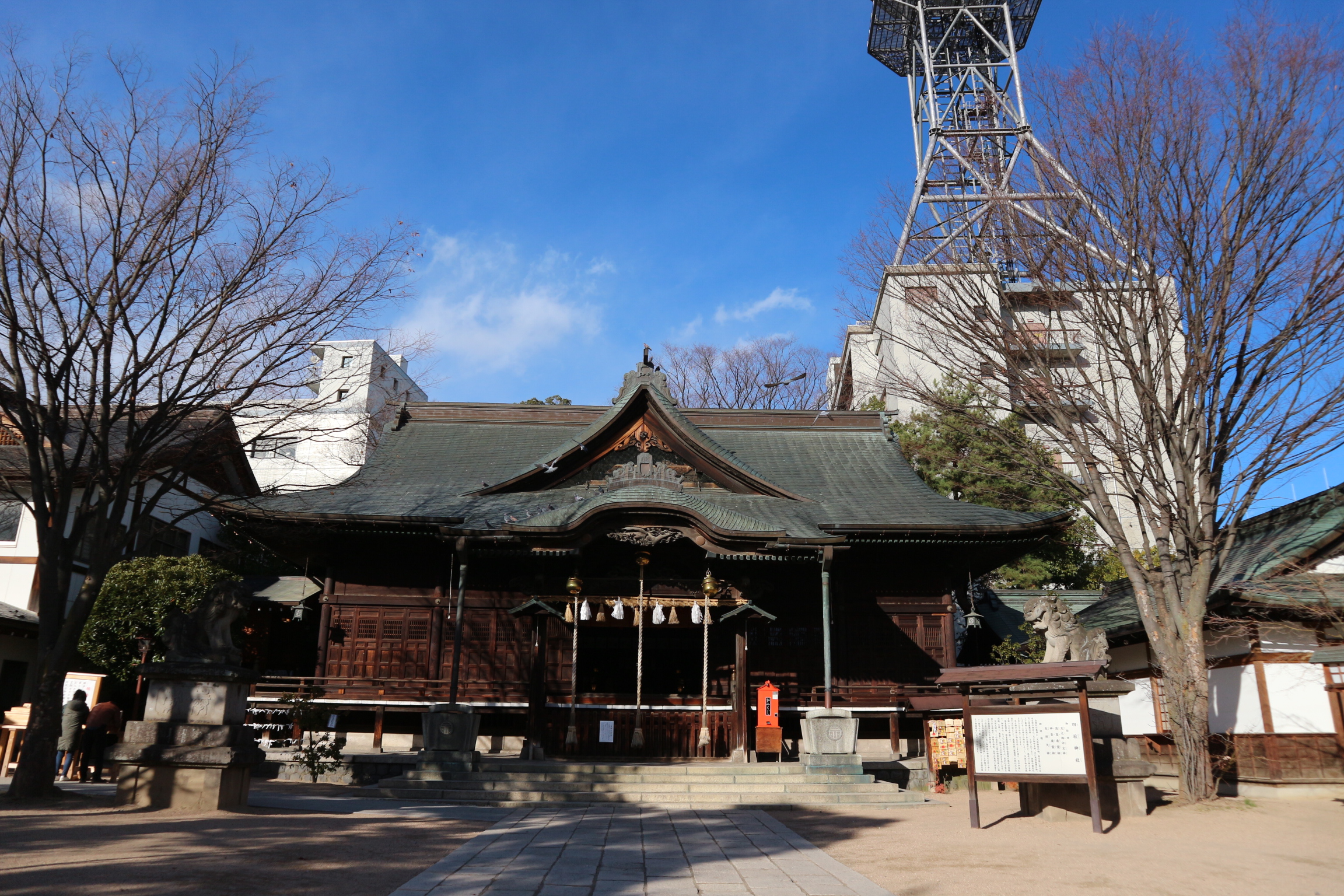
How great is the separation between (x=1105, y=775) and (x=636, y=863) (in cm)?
639

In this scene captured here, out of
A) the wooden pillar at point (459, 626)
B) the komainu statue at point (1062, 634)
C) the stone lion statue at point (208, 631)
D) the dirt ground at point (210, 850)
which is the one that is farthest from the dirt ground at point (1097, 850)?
the stone lion statue at point (208, 631)

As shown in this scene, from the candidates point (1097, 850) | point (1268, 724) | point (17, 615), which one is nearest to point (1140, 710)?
point (1268, 724)

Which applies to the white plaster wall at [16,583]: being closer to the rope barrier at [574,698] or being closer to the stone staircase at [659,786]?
the stone staircase at [659,786]

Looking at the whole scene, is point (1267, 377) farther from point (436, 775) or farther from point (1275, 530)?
point (436, 775)

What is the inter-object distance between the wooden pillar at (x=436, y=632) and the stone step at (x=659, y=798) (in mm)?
4815

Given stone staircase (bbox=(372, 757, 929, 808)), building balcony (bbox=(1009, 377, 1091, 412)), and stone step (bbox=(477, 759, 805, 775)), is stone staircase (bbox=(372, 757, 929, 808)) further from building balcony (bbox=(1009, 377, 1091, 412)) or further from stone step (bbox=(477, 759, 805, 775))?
building balcony (bbox=(1009, 377, 1091, 412))

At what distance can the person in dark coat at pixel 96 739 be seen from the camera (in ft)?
45.8

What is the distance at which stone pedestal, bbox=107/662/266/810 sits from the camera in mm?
9578

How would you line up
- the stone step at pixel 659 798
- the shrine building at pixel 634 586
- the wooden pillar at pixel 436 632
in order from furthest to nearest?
the wooden pillar at pixel 436 632 < the shrine building at pixel 634 586 < the stone step at pixel 659 798

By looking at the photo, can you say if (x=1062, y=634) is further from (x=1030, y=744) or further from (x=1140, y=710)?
(x=1140, y=710)

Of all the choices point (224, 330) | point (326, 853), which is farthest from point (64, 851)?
point (224, 330)

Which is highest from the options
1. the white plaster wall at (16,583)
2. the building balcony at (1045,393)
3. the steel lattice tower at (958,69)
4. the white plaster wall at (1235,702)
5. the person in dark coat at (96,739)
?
the steel lattice tower at (958,69)

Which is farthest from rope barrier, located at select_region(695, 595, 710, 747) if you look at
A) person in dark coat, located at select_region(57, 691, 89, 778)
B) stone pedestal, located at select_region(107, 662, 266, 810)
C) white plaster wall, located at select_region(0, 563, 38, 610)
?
white plaster wall, located at select_region(0, 563, 38, 610)

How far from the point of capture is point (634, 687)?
65.7ft
